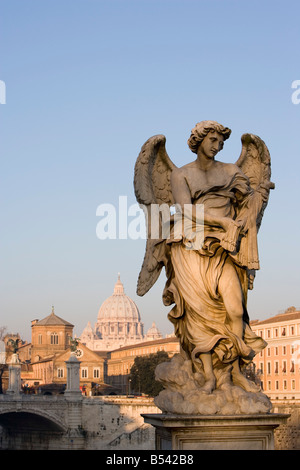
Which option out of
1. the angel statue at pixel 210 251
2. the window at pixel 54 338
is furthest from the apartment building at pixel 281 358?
the angel statue at pixel 210 251

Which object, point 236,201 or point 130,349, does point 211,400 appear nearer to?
point 236,201

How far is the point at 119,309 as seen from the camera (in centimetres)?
18288

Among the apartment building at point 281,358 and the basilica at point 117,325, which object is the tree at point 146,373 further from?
the basilica at point 117,325

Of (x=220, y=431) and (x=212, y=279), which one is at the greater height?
(x=212, y=279)

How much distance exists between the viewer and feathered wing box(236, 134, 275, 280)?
6.33 m

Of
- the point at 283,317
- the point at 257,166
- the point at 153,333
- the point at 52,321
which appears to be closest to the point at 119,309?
the point at 153,333

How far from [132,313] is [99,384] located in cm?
9002

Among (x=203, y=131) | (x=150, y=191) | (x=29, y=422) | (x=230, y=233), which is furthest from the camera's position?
(x=29, y=422)

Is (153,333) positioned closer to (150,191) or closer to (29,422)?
(29,422)

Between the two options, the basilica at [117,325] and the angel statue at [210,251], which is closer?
the angel statue at [210,251]

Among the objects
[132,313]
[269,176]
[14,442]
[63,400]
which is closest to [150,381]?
[14,442]

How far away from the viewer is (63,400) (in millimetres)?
52719

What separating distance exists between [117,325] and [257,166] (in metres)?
175

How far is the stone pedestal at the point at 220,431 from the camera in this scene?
18.9ft
